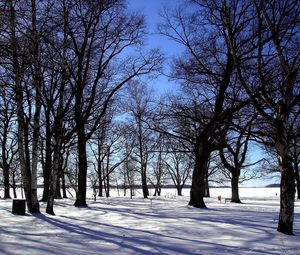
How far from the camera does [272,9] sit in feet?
36.6

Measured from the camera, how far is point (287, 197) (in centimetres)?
1042

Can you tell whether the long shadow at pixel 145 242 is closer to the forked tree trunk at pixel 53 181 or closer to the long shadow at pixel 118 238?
the long shadow at pixel 118 238

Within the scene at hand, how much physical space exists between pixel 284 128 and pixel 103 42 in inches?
483

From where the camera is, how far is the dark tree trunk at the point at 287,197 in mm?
10398

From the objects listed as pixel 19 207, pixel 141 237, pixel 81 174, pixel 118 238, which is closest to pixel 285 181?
pixel 141 237

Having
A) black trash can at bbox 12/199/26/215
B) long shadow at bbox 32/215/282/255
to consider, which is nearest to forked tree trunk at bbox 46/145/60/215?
black trash can at bbox 12/199/26/215

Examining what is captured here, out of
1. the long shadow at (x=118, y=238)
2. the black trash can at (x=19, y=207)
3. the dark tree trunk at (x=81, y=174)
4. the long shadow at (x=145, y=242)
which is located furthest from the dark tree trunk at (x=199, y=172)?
the black trash can at (x=19, y=207)

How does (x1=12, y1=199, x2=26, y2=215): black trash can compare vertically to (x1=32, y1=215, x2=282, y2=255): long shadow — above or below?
above

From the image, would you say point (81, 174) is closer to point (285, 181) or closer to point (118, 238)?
point (118, 238)

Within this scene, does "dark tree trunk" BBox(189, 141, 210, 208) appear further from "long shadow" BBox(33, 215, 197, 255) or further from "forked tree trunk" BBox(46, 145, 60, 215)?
"long shadow" BBox(33, 215, 197, 255)

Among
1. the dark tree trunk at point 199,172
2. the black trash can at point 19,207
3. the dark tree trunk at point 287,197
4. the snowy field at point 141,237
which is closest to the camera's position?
the snowy field at point 141,237

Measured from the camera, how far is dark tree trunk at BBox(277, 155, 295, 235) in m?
10.4

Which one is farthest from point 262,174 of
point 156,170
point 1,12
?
point 1,12

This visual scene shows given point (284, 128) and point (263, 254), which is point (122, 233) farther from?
point (284, 128)
